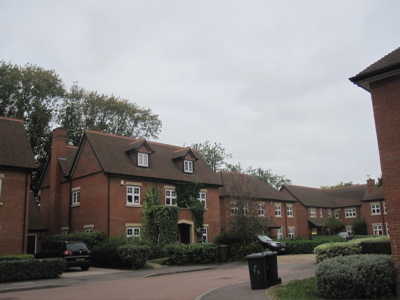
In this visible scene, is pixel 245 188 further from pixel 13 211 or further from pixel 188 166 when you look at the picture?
Result: pixel 13 211

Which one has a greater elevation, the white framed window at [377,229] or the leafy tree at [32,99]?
the leafy tree at [32,99]

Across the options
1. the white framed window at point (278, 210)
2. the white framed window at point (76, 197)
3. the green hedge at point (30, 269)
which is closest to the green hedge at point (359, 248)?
the green hedge at point (30, 269)

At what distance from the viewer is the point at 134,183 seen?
2948cm

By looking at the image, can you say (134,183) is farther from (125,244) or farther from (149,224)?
(125,244)

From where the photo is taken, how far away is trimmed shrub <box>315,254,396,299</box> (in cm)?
977

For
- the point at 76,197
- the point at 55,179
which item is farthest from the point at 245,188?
the point at 55,179

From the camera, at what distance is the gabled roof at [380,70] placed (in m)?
11.0

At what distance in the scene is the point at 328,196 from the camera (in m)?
60.3

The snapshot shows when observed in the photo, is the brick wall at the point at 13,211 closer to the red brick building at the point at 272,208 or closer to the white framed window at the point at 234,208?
the white framed window at the point at 234,208

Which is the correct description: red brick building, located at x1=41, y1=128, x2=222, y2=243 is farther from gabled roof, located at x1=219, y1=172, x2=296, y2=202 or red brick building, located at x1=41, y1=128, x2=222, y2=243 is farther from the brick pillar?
the brick pillar

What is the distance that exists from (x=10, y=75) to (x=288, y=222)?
109ft

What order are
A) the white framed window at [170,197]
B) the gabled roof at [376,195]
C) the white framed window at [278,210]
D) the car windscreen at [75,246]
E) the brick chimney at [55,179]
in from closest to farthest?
the car windscreen at [75,246] < the white framed window at [170,197] < the brick chimney at [55,179] < the white framed window at [278,210] < the gabled roof at [376,195]

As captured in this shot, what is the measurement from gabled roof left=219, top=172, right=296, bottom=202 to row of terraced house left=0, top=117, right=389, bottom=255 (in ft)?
0.32

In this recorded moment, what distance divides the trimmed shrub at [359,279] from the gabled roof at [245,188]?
53.2ft
